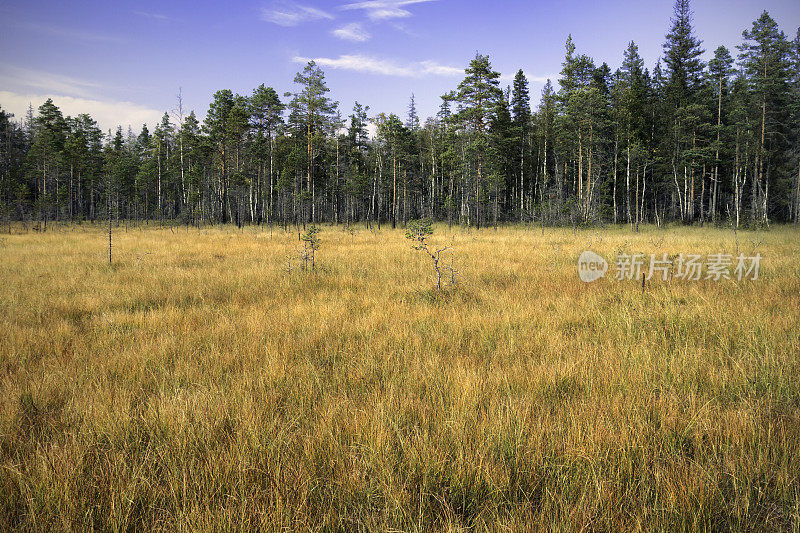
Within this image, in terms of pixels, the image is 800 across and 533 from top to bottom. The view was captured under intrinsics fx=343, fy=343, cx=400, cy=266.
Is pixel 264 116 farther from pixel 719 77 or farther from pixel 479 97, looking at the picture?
pixel 719 77

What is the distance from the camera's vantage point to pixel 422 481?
2023 millimetres

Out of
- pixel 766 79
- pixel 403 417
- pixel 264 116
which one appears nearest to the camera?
pixel 403 417

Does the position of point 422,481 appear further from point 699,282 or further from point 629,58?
point 629,58

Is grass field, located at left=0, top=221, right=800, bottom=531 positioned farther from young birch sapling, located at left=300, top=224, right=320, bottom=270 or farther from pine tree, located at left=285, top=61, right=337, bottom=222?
pine tree, located at left=285, top=61, right=337, bottom=222

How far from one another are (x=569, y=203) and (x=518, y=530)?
93.4 feet

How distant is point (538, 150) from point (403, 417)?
149ft

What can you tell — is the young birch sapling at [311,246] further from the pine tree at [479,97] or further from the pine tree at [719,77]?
the pine tree at [719,77]

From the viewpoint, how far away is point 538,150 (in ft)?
137

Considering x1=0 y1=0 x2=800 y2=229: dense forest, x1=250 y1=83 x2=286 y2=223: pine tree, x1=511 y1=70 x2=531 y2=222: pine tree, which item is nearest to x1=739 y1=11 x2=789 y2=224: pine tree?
x1=0 y1=0 x2=800 y2=229: dense forest

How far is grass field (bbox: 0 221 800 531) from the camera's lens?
182 cm

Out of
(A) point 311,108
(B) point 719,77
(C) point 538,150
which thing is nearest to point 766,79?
(B) point 719,77

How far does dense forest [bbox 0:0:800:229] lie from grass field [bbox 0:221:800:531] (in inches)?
921

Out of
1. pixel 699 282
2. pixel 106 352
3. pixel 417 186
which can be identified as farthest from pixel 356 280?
pixel 417 186

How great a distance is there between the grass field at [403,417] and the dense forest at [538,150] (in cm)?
2340
